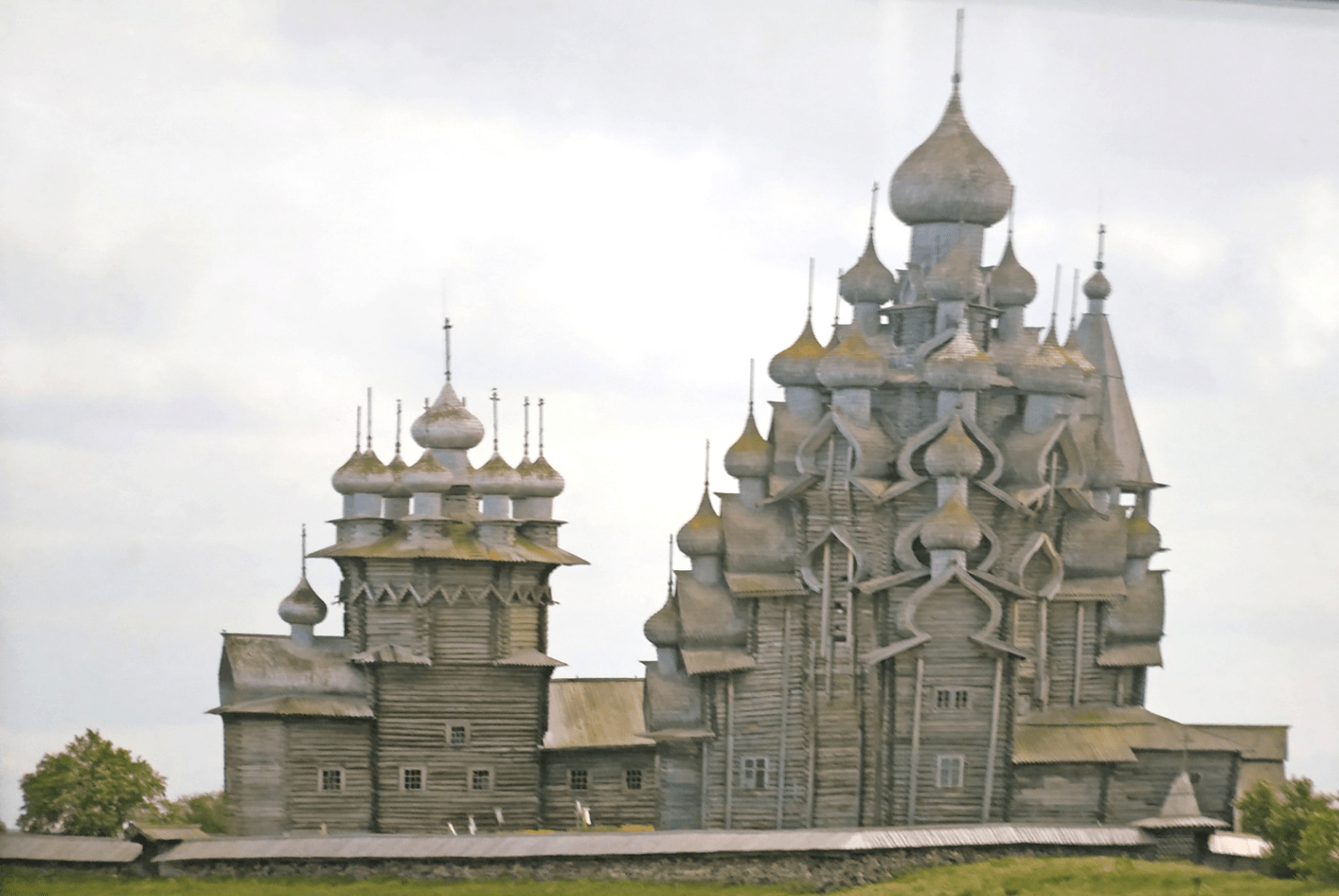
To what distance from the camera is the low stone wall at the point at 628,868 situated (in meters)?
31.0

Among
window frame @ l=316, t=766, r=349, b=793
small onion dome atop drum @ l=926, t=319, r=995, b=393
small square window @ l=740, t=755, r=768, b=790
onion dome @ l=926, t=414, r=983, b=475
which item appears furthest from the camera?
window frame @ l=316, t=766, r=349, b=793

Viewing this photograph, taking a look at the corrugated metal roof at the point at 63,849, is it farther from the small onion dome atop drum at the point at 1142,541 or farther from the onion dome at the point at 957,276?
the small onion dome atop drum at the point at 1142,541

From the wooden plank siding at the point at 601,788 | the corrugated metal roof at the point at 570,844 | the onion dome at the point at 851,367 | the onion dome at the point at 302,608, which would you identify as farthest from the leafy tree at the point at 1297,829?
the onion dome at the point at 302,608

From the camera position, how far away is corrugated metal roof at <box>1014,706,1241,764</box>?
34.2 metres

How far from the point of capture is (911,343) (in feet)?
118

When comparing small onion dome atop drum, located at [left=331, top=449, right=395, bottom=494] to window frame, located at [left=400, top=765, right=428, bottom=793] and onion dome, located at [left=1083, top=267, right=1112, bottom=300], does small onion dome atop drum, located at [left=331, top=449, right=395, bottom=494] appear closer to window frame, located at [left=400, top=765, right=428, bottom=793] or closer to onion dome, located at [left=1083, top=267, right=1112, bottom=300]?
window frame, located at [left=400, top=765, right=428, bottom=793]

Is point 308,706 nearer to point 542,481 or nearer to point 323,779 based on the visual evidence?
point 323,779

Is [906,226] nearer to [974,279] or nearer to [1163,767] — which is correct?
[974,279]

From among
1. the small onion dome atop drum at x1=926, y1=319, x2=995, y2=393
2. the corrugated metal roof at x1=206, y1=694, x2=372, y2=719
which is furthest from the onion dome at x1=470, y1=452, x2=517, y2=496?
the small onion dome atop drum at x1=926, y1=319, x2=995, y2=393

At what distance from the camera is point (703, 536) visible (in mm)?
35438

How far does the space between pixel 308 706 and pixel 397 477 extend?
330 centimetres

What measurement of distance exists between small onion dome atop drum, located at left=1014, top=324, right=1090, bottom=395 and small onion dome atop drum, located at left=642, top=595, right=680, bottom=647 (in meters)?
5.32

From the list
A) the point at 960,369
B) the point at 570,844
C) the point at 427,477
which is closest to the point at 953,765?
the point at 960,369

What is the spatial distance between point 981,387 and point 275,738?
10.3m
